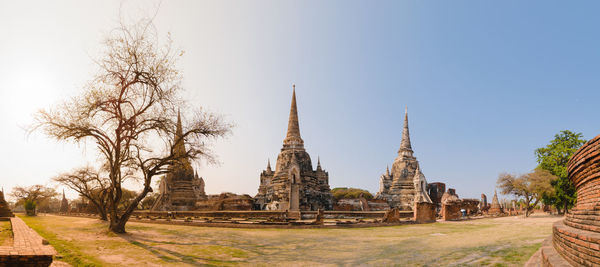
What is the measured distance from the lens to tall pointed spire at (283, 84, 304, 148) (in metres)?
40.6

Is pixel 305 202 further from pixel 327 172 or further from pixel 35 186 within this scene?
pixel 35 186

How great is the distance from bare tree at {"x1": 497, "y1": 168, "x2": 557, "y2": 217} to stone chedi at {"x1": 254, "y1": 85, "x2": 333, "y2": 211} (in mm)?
18687

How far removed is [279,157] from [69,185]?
21965 millimetres

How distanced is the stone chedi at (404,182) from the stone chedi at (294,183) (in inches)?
393

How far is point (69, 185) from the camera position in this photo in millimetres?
28000

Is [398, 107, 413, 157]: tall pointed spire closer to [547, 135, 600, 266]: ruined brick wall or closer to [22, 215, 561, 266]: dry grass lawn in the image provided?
[22, 215, 561, 266]: dry grass lawn

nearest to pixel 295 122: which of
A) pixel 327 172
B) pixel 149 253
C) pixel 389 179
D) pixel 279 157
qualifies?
pixel 279 157

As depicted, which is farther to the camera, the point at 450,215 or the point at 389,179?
the point at 389,179

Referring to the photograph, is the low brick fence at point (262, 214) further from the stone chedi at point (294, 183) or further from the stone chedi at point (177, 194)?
the stone chedi at point (177, 194)

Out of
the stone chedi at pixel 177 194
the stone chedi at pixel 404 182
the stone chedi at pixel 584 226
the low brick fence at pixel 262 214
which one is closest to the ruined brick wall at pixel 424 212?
the low brick fence at pixel 262 214

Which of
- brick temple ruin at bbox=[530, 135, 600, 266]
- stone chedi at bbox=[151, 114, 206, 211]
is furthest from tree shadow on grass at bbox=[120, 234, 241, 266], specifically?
stone chedi at bbox=[151, 114, 206, 211]

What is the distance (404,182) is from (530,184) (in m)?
18.4

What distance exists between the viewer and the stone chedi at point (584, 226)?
3.35 meters

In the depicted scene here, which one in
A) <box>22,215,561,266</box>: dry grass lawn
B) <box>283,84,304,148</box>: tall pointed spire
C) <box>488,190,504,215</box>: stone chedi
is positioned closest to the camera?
<box>22,215,561,266</box>: dry grass lawn
